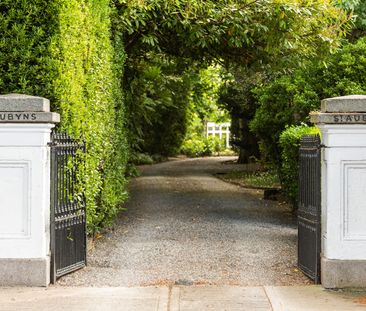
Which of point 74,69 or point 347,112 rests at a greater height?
point 74,69

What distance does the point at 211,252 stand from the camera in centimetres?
1041

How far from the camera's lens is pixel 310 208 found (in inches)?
344

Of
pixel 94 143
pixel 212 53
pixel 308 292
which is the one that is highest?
pixel 212 53

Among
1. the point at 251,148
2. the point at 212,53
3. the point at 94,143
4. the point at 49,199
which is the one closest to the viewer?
the point at 49,199

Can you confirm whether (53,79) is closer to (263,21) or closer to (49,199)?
(49,199)

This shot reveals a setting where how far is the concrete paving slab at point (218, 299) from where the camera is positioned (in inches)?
280

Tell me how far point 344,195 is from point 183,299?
7.09ft

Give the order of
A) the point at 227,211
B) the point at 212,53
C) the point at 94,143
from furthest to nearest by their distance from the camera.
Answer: the point at 212,53, the point at 227,211, the point at 94,143

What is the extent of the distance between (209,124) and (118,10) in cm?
3690

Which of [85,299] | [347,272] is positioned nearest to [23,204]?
[85,299]

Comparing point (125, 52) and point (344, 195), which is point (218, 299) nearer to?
point (344, 195)

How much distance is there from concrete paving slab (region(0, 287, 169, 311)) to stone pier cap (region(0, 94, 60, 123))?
1.86 meters

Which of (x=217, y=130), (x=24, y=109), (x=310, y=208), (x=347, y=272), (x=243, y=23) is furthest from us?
(x=217, y=130)

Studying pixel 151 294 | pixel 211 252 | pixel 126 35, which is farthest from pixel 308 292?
pixel 126 35
